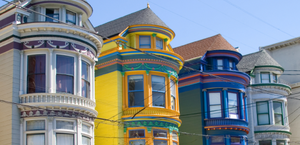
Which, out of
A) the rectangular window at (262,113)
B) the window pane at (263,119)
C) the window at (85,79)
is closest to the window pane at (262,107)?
the rectangular window at (262,113)

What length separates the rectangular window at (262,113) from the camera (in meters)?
37.5

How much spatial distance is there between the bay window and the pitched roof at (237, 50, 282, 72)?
7.00m

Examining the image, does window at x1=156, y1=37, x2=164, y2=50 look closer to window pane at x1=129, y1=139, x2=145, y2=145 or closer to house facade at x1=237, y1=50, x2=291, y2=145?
window pane at x1=129, y1=139, x2=145, y2=145

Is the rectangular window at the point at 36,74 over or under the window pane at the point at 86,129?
over

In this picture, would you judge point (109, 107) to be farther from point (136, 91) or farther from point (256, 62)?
point (256, 62)

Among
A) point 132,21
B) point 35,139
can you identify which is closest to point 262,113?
point 132,21

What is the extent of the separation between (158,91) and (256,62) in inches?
577

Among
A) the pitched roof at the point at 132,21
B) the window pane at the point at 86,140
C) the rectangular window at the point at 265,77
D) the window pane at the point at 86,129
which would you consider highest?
the pitched roof at the point at 132,21

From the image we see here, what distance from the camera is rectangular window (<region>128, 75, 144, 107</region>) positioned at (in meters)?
27.6

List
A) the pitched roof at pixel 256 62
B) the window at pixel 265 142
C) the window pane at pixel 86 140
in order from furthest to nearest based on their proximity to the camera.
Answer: the pitched roof at pixel 256 62 → the window at pixel 265 142 → the window pane at pixel 86 140

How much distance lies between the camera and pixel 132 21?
100 feet

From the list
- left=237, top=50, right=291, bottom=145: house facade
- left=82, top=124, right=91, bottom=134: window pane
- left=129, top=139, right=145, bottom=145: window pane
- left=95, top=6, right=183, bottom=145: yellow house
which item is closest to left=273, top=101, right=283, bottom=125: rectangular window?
left=237, top=50, right=291, bottom=145: house facade

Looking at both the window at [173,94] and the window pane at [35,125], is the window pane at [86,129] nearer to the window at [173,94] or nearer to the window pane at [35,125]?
the window pane at [35,125]

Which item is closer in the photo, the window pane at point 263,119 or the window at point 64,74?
the window at point 64,74
